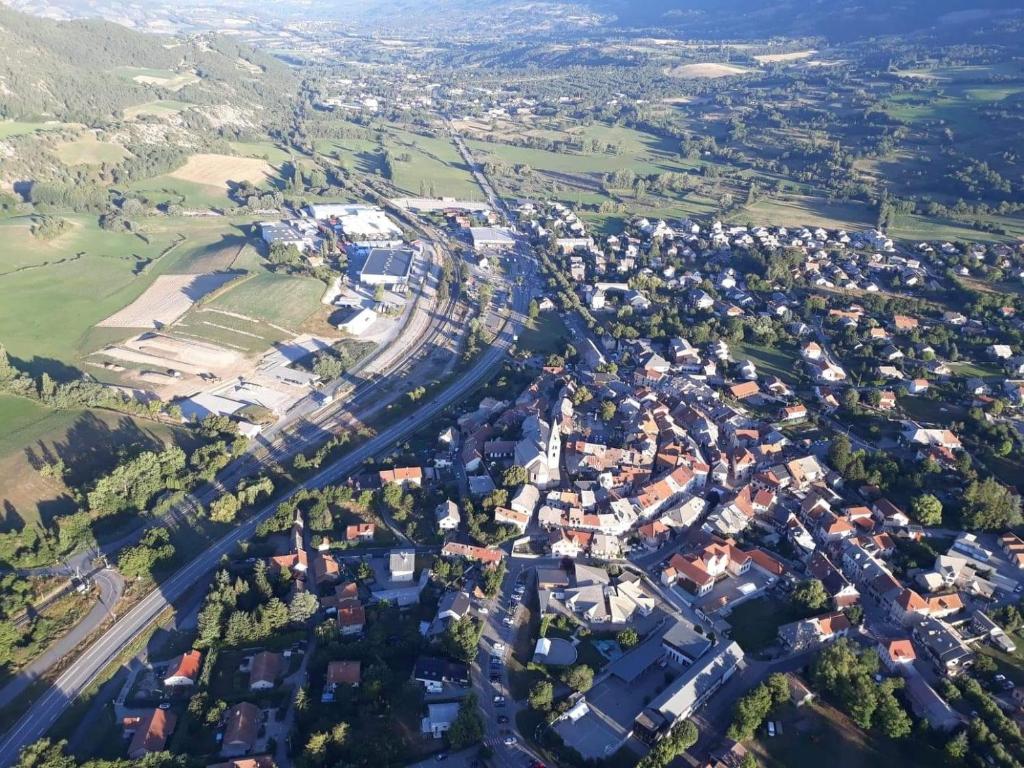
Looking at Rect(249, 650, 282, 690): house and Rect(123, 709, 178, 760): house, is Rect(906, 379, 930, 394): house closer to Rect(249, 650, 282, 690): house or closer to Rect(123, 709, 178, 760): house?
Rect(249, 650, 282, 690): house

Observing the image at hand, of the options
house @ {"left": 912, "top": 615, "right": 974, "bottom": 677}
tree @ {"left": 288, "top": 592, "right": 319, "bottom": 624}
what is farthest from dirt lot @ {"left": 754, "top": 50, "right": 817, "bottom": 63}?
tree @ {"left": 288, "top": 592, "right": 319, "bottom": 624}

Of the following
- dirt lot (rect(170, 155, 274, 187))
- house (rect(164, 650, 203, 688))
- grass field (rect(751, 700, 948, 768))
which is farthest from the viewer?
dirt lot (rect(170, 155, 274, 187))

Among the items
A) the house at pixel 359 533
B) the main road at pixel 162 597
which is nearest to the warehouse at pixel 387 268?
the main road at pixel 162 597

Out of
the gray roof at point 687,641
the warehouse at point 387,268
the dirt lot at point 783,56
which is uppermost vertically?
the dirt lot at point 783,56

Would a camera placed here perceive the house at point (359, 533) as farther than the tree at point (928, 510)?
No

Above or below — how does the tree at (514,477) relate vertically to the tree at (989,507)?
above

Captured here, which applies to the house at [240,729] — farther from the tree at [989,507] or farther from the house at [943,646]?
the tree at [989,507]

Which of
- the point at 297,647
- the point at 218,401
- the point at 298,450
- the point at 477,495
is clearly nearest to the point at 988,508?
the point at 477,495
